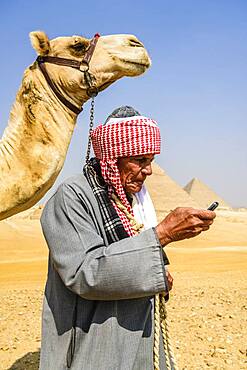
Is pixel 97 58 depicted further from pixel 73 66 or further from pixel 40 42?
pixel 40 42

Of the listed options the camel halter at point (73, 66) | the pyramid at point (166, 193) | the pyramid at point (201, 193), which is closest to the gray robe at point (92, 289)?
the camel halter at point (73, 66)

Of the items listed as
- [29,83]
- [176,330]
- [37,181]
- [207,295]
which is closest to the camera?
[37,181]

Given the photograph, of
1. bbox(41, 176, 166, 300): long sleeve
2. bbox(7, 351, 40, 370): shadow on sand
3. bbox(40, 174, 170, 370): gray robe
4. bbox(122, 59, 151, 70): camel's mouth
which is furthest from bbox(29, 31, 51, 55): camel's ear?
bbox(7, 351, 40, 370): shadow on sand

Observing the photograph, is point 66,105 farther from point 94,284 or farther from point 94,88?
point 94,284

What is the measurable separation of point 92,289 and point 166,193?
64.3 metres

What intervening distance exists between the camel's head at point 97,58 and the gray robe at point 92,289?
5.74 feet

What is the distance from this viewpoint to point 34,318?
679cm

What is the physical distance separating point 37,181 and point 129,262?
5.92ft

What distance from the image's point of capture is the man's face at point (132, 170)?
8.36 ft

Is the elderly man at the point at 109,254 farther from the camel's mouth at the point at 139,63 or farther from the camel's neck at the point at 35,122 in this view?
the camel's mouth at the point at 139,63

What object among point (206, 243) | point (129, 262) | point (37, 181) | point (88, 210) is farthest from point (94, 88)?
point (206, 243)

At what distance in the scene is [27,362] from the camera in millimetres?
5078

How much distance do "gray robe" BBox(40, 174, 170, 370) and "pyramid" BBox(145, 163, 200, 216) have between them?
2318 inches

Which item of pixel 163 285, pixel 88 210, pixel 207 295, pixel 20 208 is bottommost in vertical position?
pixel 207 295
